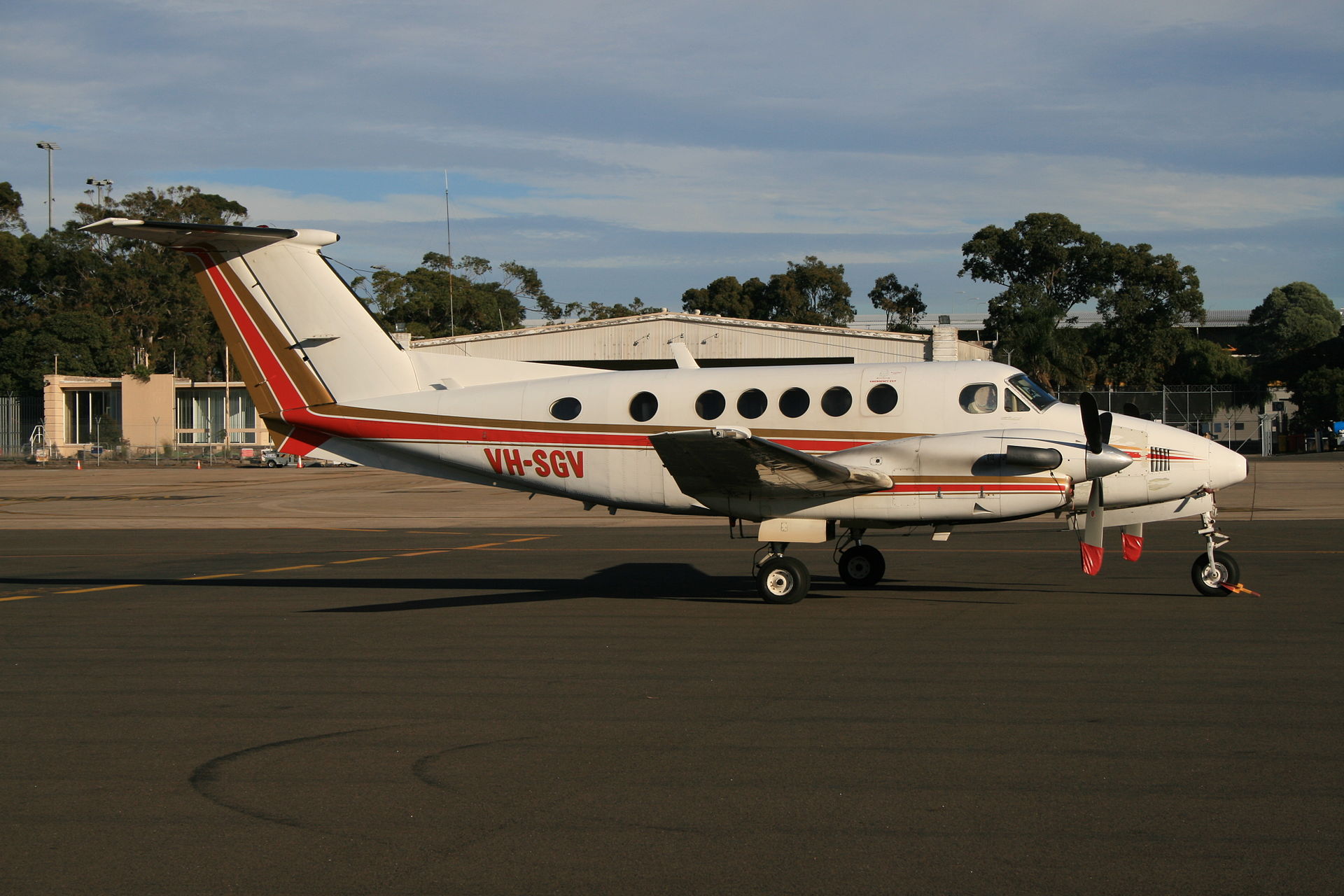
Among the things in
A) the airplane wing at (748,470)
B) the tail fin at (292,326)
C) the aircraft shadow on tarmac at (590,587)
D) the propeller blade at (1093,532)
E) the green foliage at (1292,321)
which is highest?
the green foliage at (1292,321)

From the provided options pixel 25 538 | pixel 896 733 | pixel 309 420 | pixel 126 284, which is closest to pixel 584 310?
pixel 126 284

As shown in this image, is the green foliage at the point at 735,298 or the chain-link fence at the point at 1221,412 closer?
the chain-link fence at the point at 1221,412

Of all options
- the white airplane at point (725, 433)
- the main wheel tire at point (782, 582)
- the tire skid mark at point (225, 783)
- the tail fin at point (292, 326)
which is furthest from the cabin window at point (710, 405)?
the tire skid mark at point (225, 783)

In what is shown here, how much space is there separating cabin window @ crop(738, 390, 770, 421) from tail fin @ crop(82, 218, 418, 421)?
176 inches

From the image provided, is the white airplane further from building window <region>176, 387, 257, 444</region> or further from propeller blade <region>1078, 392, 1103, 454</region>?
building window <region>176, 387, 257, 444</region>

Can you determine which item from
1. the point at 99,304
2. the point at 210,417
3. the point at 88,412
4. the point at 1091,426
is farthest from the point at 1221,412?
the point at 99,304

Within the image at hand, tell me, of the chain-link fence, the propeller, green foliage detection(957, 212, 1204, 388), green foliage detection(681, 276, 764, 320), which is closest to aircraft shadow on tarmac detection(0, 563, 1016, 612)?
the propeller

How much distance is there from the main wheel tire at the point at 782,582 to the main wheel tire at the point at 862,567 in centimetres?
159

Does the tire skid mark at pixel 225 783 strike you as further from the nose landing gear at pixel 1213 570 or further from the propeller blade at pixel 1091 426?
the nose landing gear at pixel 1213 570

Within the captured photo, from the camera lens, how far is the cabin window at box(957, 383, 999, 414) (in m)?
12.4

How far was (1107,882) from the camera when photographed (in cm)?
Result: 435

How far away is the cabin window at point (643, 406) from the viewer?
13.2 metres

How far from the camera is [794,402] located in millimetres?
12867

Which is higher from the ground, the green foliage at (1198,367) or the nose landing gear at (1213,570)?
the green foliage at (1198,367)
